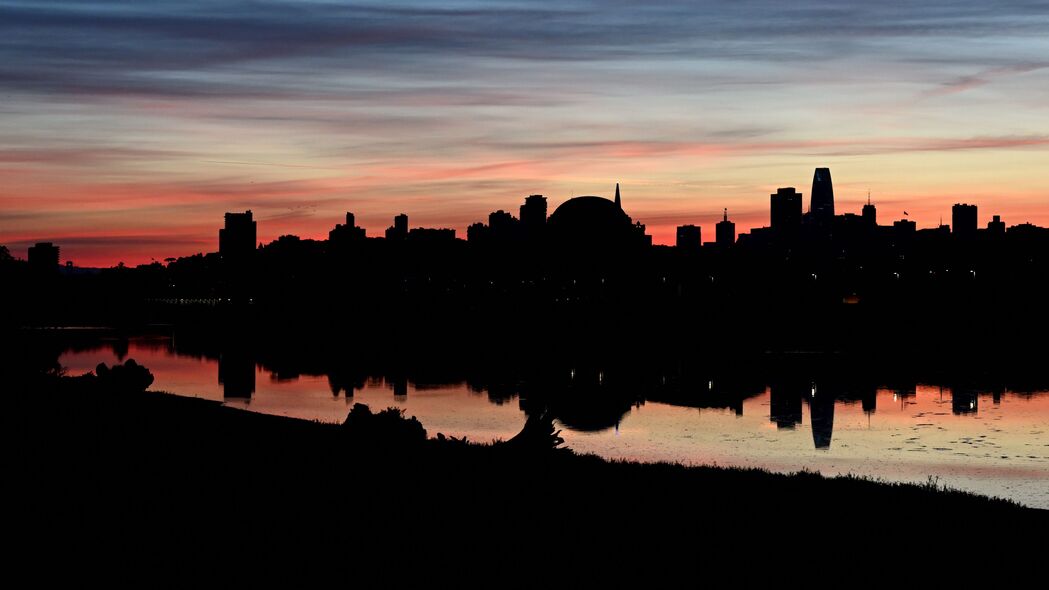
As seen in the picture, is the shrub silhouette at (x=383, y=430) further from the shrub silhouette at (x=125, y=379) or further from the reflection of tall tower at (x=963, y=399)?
the reflection of tall tower at (x=963, y=399)

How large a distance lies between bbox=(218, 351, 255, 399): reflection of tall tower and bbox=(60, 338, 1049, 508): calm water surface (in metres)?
0.16

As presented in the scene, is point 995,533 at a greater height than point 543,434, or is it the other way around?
point 543,434

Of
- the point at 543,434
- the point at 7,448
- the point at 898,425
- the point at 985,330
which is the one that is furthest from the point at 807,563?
the point at 985,330

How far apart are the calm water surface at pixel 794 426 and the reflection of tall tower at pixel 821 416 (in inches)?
2.4

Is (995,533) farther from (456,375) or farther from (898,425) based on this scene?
(456,375)

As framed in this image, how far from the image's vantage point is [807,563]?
17.5 meters

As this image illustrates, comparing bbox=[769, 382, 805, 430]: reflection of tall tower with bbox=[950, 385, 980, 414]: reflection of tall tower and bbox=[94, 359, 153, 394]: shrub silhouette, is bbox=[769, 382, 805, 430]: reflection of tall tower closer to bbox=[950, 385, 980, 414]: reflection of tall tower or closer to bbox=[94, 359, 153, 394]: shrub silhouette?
bbox=[950, 385, 980, 414]: reflection of tall tower

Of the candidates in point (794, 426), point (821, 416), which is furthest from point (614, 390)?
point (794, 426)

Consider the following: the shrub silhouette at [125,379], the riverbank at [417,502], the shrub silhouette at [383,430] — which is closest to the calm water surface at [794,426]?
the shrub silhouette at [125,379]

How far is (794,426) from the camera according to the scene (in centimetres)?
4762

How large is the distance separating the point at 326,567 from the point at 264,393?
47504 millimetres

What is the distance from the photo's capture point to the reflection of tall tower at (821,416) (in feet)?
143

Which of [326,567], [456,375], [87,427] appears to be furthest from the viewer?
[456,375]

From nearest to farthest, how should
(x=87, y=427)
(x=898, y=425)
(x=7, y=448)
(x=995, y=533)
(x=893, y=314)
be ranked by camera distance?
(x=995, y=533) < (x=7, y=448) < (x=87, y=427) < (x=898, y=425) < (x=893, y=314)
